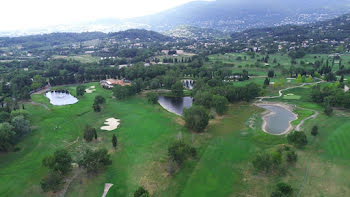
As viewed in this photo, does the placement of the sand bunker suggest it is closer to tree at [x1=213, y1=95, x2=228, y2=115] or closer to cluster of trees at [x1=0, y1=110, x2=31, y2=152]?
cluster of trees at [x1=0, y1=110, x2=31, y2=152]

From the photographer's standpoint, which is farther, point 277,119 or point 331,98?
point 331,98

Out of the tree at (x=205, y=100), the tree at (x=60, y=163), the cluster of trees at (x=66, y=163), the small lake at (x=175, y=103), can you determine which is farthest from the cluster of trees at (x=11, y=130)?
the tree at (x=205, y=100)

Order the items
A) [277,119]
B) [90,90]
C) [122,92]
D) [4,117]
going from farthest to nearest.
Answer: [90,90]
[122,92]
[277,119]
[4,117]

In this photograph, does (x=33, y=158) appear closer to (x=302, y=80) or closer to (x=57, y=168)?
(x=57, y=168)

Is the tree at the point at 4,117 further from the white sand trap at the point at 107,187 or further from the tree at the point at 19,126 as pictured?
the white sand trap at the point at 107,187

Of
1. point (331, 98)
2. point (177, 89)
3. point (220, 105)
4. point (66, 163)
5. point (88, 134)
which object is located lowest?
point (66, 163)

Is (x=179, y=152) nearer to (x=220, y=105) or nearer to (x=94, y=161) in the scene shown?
(x=94, y=161)

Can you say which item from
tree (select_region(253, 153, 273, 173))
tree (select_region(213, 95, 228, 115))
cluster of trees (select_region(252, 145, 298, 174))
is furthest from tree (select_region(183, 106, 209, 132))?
tree (select_region(253, 153, 273, 173))

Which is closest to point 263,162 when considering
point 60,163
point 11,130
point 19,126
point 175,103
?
point 60,163
